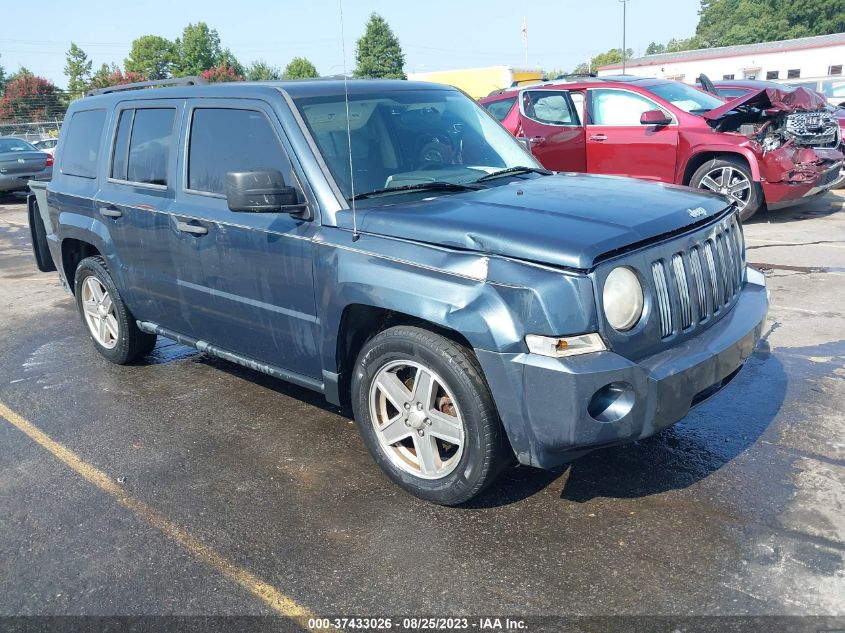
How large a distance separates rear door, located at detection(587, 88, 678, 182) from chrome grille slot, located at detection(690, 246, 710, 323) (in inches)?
263

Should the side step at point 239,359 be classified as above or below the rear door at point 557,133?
below

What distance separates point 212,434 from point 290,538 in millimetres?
1324

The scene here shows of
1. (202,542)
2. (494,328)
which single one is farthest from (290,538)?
(494,328)

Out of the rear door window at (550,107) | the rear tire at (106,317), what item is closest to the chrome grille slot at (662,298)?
the rear tire at (106,317)

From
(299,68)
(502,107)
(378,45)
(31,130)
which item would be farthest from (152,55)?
(502,107)

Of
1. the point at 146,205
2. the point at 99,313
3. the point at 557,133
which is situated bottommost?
the point at 99,313

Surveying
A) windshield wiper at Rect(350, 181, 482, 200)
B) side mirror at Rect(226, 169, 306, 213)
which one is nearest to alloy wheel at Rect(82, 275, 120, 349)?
side mirror at Rect(226, 169, 306, 213)

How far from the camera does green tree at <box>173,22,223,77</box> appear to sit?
97.2 m

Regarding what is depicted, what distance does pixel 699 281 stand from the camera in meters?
3.29

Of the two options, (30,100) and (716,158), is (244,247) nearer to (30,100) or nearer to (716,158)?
(716,158)

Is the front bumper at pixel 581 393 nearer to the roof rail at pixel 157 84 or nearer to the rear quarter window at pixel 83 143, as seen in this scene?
the roof rail at pixel 157 84

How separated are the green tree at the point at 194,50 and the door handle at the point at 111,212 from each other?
99.7 m

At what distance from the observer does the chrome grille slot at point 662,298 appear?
3.06 m

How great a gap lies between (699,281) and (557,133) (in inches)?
283
